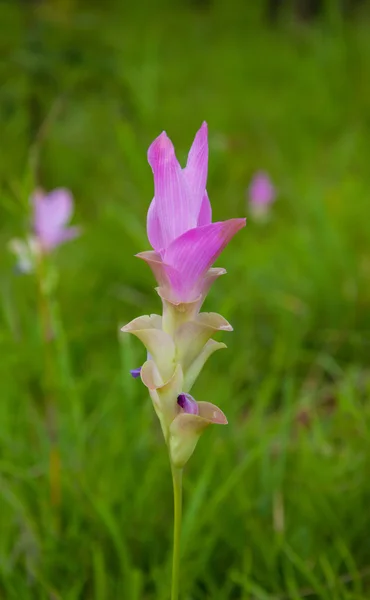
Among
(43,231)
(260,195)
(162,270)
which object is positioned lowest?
(162,270)

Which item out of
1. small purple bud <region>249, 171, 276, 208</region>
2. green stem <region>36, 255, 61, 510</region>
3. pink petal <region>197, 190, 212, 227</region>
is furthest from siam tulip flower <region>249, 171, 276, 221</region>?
pink petal <region>197, 190, 212, 227</region>

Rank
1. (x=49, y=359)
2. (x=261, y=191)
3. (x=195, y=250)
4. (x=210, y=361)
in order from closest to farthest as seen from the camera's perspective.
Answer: (x=195, y=250)
(x=49, y=359)
(x=210, y=361)
(x=261, y=191)

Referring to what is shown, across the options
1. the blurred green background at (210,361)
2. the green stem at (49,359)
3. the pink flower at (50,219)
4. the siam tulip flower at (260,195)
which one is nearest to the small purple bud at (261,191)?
the siam tulip flower at (260,195)

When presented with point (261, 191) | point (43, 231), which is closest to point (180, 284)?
point (43, 231)

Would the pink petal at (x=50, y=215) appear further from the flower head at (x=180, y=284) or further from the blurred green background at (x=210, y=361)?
the flower head at (x=180, y=284)

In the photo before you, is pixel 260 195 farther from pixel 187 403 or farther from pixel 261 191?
pixel 187 403

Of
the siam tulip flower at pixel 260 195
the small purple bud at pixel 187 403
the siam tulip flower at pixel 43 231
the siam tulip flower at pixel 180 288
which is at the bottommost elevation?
the small purple bud at pixel 187 403

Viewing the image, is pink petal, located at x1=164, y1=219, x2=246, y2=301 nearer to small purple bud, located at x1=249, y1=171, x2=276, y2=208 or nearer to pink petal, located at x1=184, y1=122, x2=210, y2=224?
pink petal, located at x1=184, y1=122, x2=210, y2=224

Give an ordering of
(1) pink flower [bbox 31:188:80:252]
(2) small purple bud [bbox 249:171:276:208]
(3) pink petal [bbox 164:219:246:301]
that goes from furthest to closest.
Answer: (2) small purple bud [bbox 249:171:276:208]
(1) pink flower [bbox 31:188:80:252]
(3) pink petal [bbox 164:219:246:301]
